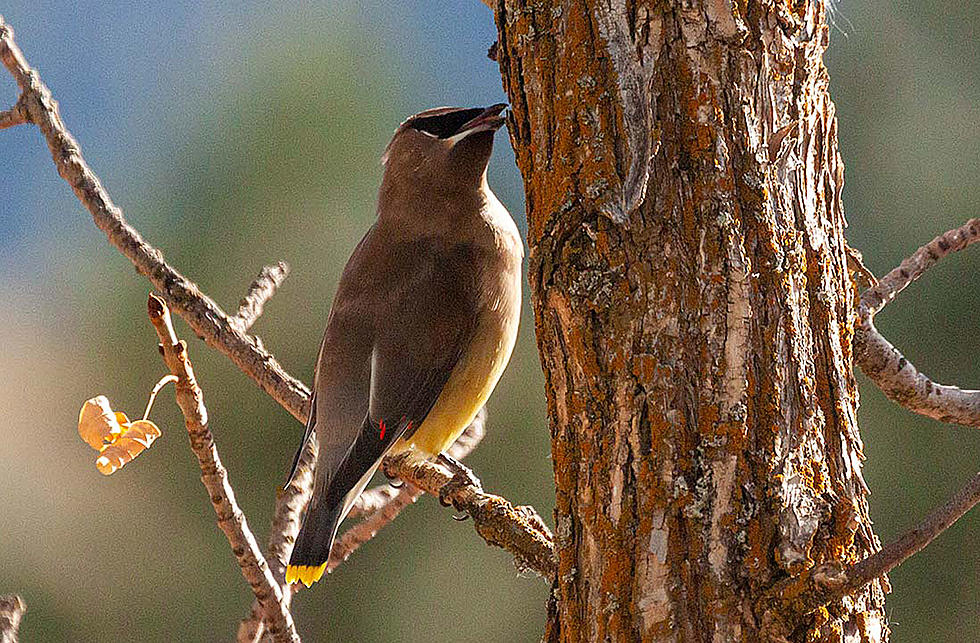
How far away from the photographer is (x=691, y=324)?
4.41ft

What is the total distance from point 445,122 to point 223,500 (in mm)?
1321

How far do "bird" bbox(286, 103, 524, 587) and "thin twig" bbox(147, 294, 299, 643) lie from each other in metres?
0.73

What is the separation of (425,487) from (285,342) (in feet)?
7.64

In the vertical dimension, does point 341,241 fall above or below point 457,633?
above

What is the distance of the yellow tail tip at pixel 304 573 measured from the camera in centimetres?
220

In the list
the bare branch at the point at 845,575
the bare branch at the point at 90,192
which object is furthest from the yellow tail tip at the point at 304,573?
the bare branch at the point at 845,575

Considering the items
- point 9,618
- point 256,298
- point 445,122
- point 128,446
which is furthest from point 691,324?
point 445,122

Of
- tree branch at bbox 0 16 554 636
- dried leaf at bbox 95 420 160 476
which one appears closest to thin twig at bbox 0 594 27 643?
dried leaf at bbox 95 420 160 476

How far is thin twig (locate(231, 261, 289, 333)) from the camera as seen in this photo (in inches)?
91.7

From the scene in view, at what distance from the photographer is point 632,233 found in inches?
53.9

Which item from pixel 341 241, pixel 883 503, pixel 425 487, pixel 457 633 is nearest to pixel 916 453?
pixel 883 503

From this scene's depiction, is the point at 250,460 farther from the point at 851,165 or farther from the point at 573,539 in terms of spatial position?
the point at 573,539

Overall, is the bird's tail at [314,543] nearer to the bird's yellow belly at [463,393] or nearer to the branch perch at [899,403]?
the bird's yellow belly at [463,393]

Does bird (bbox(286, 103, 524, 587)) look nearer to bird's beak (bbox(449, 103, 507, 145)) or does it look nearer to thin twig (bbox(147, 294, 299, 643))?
bird's beak (bbox(449, 103, 507, 145))
